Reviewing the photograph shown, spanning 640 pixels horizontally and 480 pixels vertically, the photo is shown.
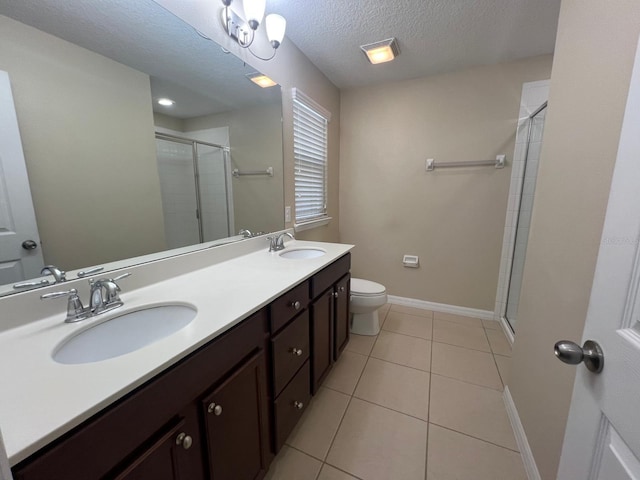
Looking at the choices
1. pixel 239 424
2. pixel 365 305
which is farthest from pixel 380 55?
pixel 239 424

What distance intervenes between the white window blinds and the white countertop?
3.89ft

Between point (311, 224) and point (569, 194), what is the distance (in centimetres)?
168

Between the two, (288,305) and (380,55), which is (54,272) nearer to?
(288,305)

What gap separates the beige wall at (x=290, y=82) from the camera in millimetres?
1274

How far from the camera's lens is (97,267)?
955 mm

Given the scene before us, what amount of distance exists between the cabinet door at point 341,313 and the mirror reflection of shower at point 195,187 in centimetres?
78

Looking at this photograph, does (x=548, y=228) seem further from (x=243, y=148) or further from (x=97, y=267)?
(x=97, y=267)

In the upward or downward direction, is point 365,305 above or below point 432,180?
below

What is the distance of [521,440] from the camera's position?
4.12 feet

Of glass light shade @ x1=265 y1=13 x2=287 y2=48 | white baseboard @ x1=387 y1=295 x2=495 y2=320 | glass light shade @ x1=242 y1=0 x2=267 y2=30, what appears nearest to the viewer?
glass light shade @ x1=242 y1=0 x2=267 y2=30

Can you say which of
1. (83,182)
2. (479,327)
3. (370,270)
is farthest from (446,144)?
(83,182)

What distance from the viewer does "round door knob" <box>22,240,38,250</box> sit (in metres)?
0.80

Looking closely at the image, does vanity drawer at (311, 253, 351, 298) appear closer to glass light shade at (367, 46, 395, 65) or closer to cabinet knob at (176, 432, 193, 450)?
cabinet knob at (176, 432, 193, 450)

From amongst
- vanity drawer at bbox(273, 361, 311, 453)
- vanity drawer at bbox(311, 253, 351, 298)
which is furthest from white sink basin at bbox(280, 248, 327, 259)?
vanity drawer at bbox(273, 361, 311, 453)
